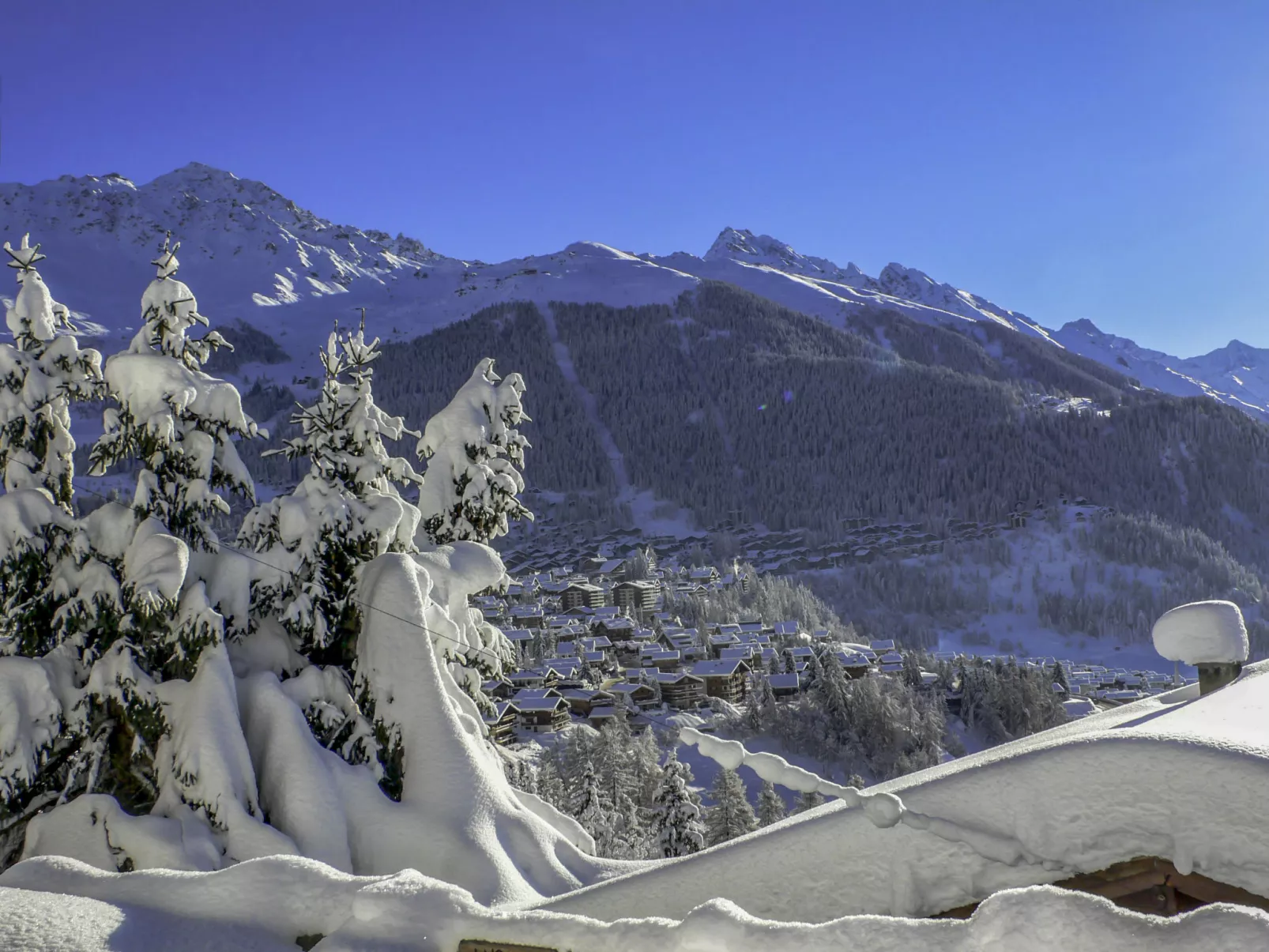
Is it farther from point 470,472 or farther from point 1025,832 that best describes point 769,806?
point 1025,832

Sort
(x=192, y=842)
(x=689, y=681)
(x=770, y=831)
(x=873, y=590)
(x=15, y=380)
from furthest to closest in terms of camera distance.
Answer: (x=873, y=590) < (x=689, y=681) < (x=15, y=380) < (x=192, y=842) < (x=770, y=831)

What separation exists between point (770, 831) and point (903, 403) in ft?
594

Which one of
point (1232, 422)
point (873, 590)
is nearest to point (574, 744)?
point (873, 590)

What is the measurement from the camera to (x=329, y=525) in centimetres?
1009

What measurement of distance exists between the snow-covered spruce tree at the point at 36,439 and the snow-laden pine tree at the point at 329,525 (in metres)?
1.90

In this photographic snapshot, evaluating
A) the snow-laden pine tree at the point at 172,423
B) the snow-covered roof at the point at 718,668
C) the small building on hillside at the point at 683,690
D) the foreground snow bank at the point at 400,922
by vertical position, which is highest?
the snow-laden pine tree at the point at 172,423

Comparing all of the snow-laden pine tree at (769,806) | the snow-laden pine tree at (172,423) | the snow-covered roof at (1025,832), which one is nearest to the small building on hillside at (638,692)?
the snow-laden pine tree at (769,806)

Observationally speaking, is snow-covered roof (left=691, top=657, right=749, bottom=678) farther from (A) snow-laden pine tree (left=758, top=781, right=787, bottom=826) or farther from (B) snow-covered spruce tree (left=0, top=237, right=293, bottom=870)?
(B) snow-covered spruce tree (left=0, top=237, right=293, bottom=870)

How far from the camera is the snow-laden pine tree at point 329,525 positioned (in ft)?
32.9

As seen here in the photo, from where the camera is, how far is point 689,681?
218ft

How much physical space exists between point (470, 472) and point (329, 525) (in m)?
2.90

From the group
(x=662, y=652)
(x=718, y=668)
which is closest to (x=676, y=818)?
(x=718, y=668)

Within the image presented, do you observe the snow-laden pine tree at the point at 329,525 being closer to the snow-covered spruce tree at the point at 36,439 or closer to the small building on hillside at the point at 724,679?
the snow-covered spruce tree at the point at 36,439

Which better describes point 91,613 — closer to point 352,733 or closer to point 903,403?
point 352,733
